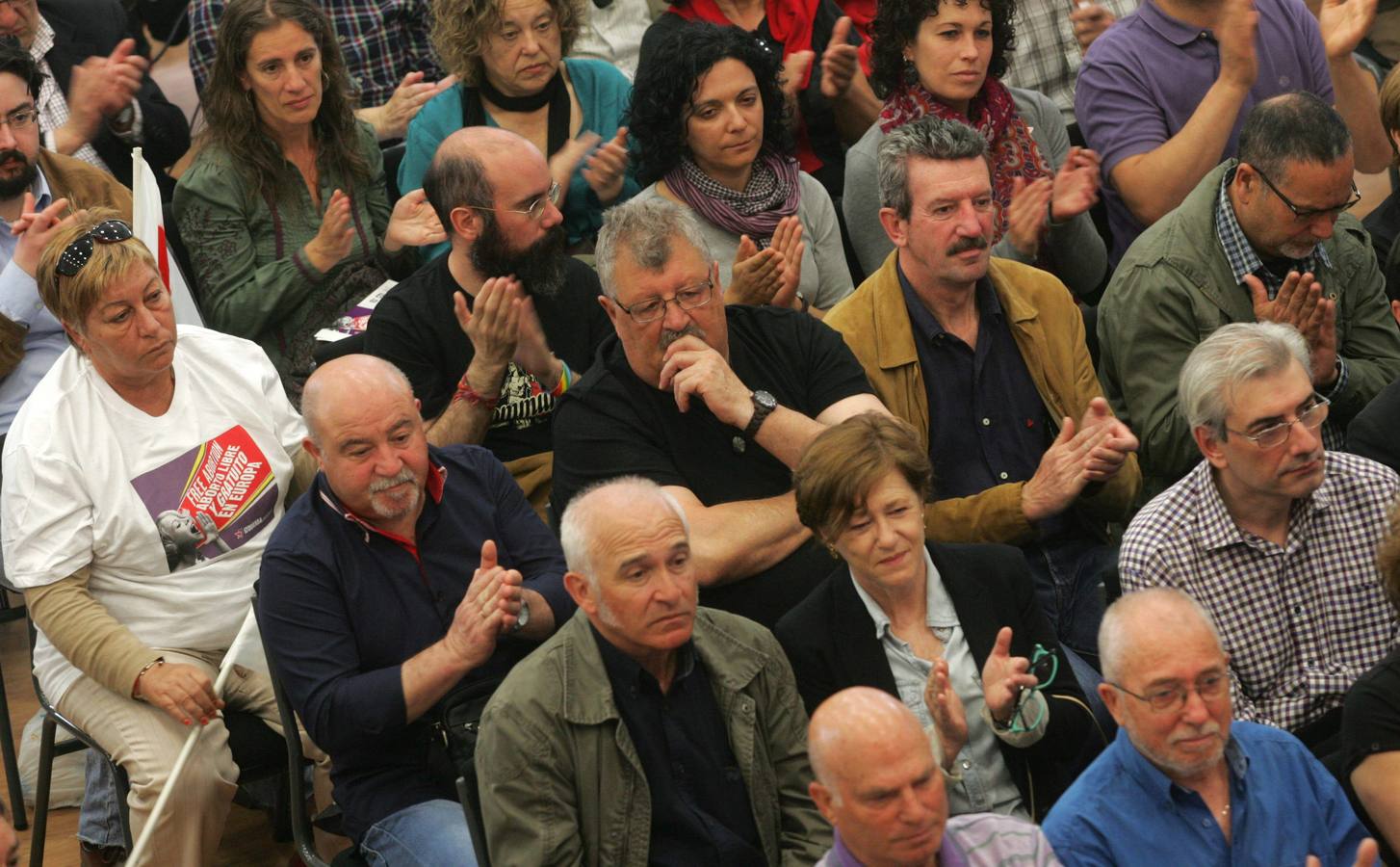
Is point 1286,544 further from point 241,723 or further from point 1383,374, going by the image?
point 241,723

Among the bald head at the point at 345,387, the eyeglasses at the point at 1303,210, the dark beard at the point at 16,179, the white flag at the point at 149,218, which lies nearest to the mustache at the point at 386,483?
the bald head at the point at 345,387

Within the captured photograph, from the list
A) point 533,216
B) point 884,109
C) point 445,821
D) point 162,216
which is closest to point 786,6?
point 884,109

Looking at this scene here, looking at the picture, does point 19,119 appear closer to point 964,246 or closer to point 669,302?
point 669,302

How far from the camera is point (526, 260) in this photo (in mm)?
3893

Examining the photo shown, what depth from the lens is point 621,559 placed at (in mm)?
2695

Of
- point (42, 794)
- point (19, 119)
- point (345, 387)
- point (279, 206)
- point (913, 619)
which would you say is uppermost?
point (19, 119)

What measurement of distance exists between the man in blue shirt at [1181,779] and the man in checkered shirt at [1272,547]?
16.0 inches

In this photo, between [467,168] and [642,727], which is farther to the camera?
[467,168]

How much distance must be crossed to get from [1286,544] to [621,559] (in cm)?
124

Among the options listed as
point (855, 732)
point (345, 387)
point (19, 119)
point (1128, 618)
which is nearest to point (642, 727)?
point (855, 732)

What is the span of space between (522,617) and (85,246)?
1.24 m

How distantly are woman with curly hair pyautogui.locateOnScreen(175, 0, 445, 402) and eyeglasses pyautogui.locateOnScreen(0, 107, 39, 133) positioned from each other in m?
0.38

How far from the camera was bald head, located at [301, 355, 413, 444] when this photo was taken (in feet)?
10.1

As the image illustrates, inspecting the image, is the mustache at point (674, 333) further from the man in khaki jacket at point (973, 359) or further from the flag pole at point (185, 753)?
the flag pole at point (185, 753)
